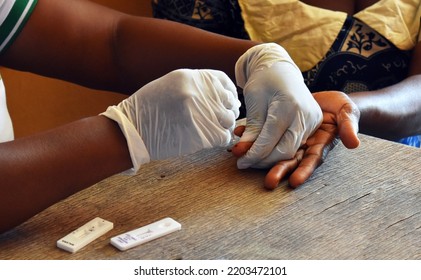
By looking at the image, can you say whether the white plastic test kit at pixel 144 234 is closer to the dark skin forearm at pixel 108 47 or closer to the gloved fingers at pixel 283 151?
the gloved fingers at pixel 283 151

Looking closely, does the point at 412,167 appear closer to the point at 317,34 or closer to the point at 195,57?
the point at 195,57

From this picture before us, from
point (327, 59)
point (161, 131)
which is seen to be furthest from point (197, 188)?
point (327, 59)

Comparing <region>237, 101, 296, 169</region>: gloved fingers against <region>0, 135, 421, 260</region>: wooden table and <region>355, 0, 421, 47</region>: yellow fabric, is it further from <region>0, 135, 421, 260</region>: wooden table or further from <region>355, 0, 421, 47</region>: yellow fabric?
<region>355, 0, 421, 47</region>: yellow fabric

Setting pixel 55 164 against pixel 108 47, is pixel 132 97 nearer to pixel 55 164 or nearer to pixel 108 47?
pixel 55 164

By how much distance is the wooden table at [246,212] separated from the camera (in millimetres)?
748

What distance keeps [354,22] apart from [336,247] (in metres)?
0.96

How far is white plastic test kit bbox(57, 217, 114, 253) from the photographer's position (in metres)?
0.75

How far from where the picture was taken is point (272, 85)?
0.97 meters

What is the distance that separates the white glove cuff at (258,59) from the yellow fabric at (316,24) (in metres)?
0.53

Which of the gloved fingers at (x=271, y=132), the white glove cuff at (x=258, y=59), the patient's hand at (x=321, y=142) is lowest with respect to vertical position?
the patient's hand at (x=321, y=142)

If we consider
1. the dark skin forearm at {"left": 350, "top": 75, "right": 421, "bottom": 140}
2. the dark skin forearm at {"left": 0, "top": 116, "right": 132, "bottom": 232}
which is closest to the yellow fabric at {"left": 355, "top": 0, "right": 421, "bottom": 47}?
the dark skin forearm at {"left": 350, "top": 75, "right": 421, "bottom": 140}

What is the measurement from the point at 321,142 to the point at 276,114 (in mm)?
100

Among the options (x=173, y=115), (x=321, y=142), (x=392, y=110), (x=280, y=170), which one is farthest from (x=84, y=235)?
(x=392, y=110)

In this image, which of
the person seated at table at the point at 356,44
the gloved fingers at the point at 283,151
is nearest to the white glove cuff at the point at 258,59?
the gloved fingers at the point at 283,151
